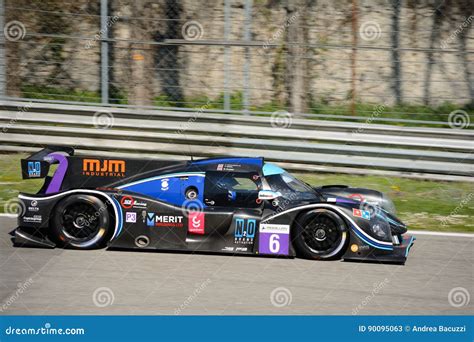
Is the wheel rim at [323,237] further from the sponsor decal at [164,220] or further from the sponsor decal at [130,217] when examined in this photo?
the sponsor decal at [130,217]

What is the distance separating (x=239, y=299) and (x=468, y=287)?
242 cm

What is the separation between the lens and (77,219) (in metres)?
8.49

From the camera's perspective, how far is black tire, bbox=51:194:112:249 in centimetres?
841

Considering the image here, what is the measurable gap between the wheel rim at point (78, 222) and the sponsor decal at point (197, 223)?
1.12 m

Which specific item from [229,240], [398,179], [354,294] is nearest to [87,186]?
[229,240]

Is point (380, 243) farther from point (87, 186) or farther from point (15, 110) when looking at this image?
point (15, 110)

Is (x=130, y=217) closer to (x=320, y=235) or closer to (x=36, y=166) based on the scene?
(x=36, y=166)

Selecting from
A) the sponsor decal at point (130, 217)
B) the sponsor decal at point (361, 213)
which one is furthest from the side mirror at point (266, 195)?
the sponsor decal at point (130, 217)

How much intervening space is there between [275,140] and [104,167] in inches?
159

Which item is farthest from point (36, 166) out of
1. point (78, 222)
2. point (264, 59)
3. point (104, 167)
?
point (264, 59)

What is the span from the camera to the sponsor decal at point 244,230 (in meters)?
8.23

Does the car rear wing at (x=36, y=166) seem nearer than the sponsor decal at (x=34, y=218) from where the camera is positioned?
No

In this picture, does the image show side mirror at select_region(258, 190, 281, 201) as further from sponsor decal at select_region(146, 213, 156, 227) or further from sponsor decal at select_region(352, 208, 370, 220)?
sponsor decal at select_region(146, 213, 156, 227)

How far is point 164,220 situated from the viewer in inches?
328
